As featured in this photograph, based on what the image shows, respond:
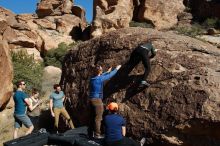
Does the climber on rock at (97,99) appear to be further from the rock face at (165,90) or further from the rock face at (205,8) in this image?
the rock face at (205,8)

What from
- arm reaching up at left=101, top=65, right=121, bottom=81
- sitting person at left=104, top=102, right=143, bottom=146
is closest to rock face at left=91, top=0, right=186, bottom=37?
arm reaching up at left=101, top=65, right=121, bottom=81

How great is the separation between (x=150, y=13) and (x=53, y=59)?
9.70 meters

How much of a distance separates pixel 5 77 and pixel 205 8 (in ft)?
84.0

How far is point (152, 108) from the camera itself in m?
9.55

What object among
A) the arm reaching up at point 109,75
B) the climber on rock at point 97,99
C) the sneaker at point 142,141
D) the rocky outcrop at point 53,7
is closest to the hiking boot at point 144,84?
the arm reaching up at point 109,75

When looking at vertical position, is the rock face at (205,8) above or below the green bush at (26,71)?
above

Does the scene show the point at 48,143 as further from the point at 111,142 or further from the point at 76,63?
the point at 76,63

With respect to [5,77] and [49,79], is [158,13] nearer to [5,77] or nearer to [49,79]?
[49,79]

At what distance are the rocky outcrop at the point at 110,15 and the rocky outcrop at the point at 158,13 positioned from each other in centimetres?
112

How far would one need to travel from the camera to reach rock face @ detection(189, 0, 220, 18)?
3744 centimetres

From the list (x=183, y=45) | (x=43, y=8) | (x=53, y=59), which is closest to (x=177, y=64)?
(x=183, y=45)

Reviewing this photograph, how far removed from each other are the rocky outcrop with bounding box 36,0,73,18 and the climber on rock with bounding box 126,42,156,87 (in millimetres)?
30544

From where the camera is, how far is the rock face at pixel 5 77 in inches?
651

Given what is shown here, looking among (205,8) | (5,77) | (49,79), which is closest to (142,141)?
(5,77)
